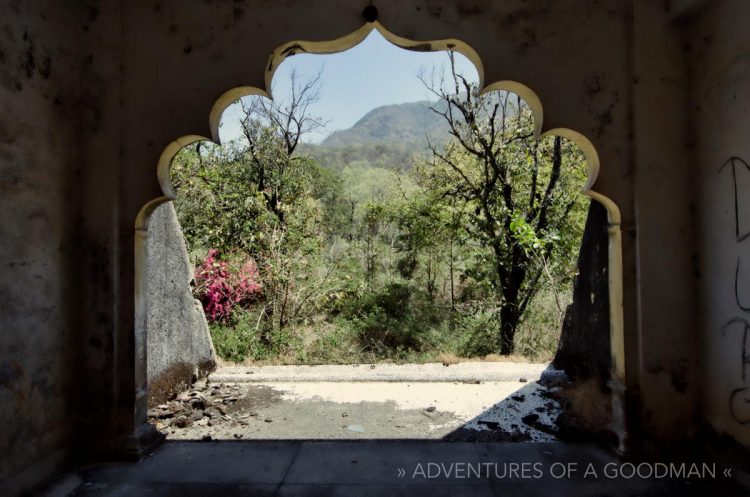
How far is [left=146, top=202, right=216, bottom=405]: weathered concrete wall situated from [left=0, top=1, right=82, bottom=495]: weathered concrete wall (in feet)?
3.00

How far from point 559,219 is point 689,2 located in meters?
7.23

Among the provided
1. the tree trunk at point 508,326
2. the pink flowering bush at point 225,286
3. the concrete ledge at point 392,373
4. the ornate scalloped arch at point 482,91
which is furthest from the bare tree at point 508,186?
the ornate scalloped arch at point 482,91

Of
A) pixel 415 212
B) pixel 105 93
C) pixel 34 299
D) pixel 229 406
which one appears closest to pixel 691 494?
pixel 229 406

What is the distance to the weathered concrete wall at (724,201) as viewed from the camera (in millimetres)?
2371

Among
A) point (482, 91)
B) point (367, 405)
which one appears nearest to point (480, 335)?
point (367, 405)

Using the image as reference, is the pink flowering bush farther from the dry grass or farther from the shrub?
the dry grass

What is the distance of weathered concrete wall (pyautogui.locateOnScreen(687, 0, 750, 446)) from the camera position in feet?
7.78

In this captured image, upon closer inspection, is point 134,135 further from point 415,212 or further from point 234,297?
point 415,212

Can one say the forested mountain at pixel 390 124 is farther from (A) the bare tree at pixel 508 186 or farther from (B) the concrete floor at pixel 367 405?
(B) the concrete floor at pixel 367 405

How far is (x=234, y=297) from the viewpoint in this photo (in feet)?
26.4

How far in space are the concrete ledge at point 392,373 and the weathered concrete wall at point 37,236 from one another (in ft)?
6.91

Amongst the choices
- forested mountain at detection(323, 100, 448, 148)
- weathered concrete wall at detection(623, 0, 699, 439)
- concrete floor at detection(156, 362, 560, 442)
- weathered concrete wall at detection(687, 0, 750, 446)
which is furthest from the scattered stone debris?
forested mountain at detection(323, 100, 448, 148)

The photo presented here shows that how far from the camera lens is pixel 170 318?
165 inches

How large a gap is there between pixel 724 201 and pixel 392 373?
11.1 feet
